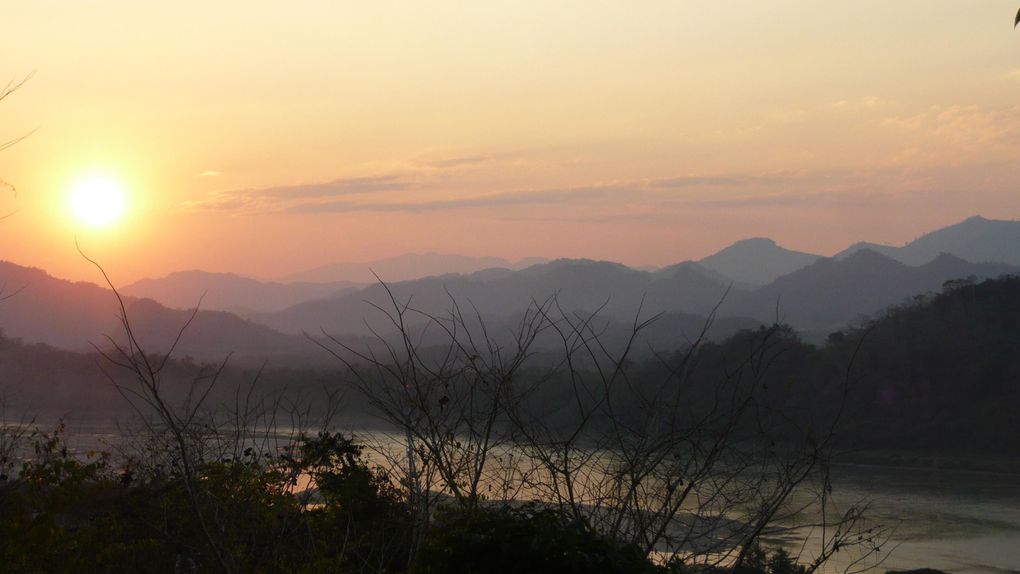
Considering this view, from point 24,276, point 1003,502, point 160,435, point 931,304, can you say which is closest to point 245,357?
point 24,276

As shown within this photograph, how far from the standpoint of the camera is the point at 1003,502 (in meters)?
31.8

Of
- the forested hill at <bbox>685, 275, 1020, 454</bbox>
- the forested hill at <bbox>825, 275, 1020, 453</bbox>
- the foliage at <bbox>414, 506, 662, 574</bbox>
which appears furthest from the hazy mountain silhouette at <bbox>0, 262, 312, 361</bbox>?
the foliage at <bbox>414, 506, 662, 574</bbox>

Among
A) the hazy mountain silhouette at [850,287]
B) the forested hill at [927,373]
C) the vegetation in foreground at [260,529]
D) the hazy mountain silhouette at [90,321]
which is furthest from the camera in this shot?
the hazy mountain silhouette at [850,287]

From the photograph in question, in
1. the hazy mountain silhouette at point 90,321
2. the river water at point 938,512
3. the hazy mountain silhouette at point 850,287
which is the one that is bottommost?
the river water at point 938,512

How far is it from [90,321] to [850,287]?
122 meters

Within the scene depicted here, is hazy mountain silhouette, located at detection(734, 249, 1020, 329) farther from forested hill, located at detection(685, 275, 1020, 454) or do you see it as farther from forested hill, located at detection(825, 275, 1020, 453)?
forested hill, located at detection(685, 275, 1020, 454)

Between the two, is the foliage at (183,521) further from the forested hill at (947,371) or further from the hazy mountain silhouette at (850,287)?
the hazy mountain silhouette at (850,287)

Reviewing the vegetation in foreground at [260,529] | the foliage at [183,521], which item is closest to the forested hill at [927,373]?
the vegetation in foreground at [260,529]

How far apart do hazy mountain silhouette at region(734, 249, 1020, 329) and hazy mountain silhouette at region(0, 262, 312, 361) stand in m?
76.8

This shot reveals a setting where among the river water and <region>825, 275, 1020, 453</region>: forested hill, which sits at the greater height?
<region>825, 275, 1020, 453</region>: forested hill

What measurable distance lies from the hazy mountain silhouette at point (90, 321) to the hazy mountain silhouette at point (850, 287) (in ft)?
252

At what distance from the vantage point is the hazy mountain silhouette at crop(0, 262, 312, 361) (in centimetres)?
11175

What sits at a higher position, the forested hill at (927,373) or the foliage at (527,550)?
the foliage at (527,550)

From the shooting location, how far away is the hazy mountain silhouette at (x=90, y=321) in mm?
111750
